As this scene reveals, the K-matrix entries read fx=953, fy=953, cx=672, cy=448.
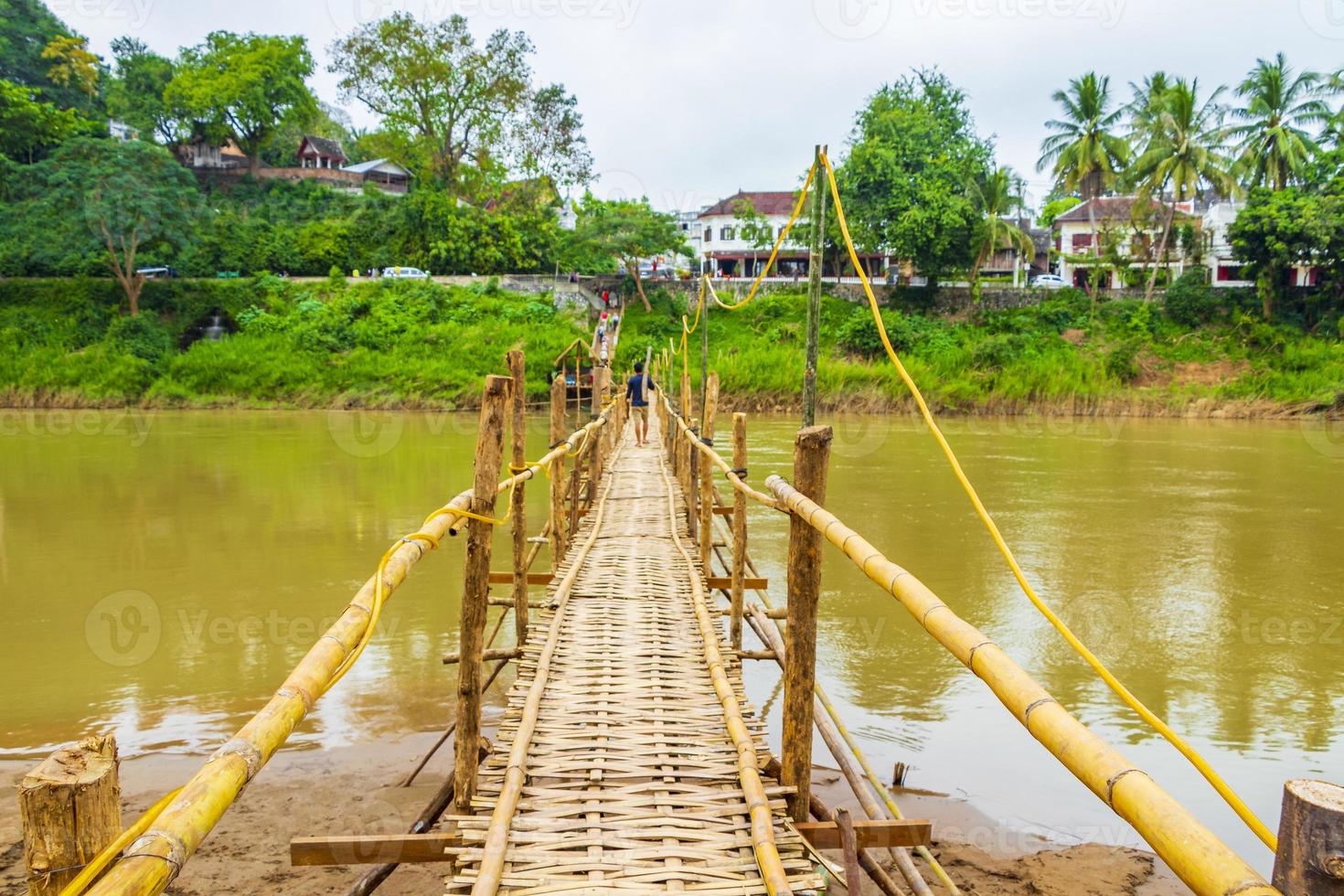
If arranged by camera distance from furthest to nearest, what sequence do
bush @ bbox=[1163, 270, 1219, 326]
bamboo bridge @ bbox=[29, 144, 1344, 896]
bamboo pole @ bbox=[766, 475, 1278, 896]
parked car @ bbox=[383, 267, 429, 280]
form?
parked car @ bbox=[383, 267, 429, 280] < bush @ bbox=[1163, 270, 1219, 326] < bamboo bridge @ bbox=[29, 144, 1344, 896] < bamboo pole @ bbox=[766, 475, 1278, 896]

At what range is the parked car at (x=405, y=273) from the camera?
2717 cm

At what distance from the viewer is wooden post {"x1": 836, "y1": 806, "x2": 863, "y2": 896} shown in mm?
2363

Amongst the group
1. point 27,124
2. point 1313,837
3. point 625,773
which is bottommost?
point 625,773

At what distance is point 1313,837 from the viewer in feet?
3.16

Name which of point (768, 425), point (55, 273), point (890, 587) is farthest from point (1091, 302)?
point (55, 273)

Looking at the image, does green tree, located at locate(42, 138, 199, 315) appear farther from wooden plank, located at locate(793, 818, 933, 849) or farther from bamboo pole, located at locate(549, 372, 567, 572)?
wooden plank, located at locate(793, 818, 933, 849)

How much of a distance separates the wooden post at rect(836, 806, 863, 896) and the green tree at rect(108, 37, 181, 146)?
38094 mm

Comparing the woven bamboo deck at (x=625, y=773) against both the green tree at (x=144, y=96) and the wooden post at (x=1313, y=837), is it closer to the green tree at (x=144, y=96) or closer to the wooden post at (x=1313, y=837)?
the wooden post at (x=1313, y=837)

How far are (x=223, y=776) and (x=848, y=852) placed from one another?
161 cm

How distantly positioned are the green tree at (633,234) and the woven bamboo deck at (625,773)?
2401 centimetres

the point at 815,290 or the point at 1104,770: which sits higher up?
the point at 815,290

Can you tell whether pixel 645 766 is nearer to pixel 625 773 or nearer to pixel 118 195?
pixel 625 773

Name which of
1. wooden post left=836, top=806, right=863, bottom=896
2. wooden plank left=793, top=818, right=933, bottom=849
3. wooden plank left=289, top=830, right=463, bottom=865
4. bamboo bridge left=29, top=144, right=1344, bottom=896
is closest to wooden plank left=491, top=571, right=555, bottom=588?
bamboo bridge left=29, top=144, right=1344, bottom=896

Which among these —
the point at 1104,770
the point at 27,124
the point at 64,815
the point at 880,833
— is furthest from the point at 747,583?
the point at 27,124
